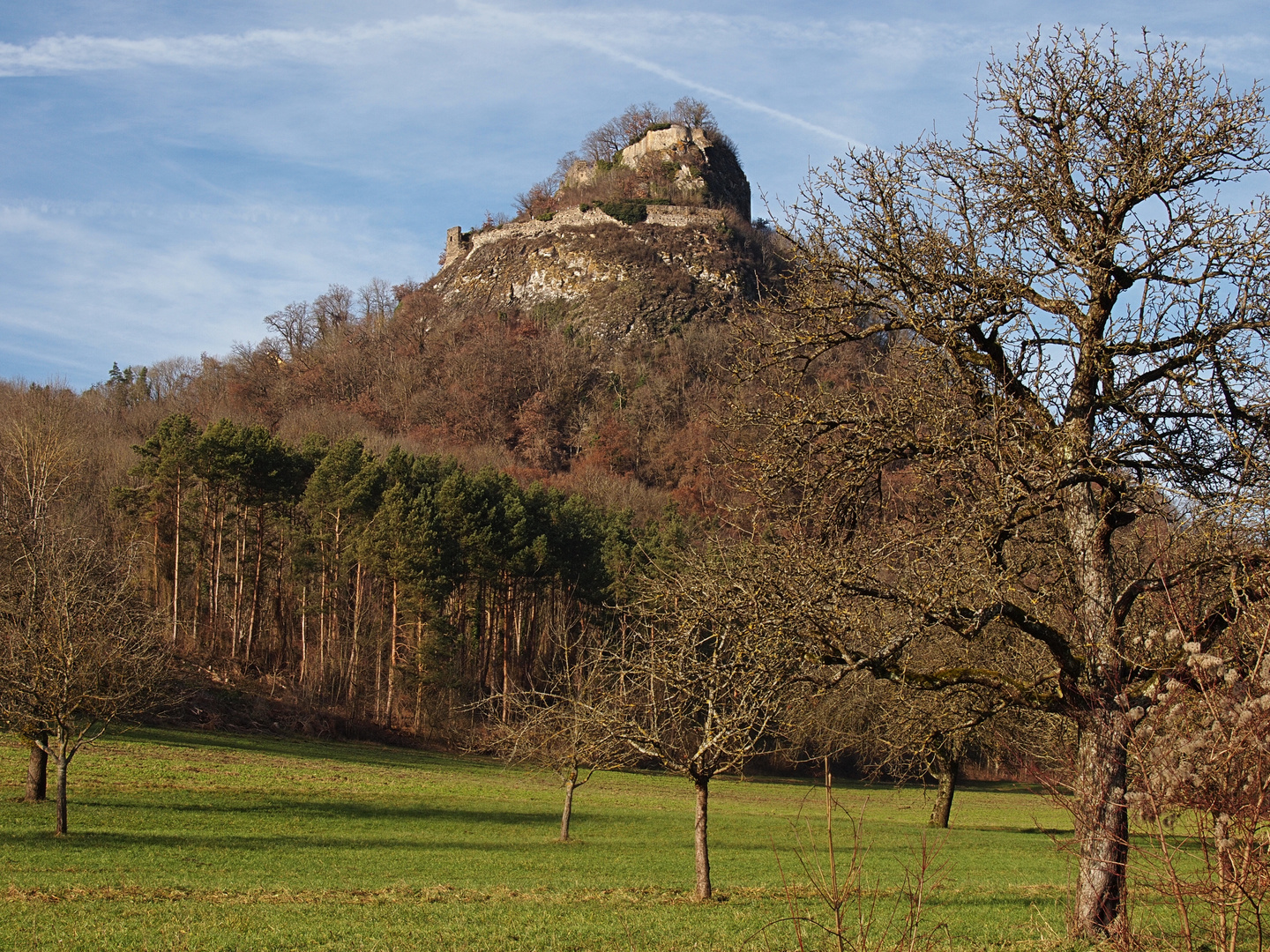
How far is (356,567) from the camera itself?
55750 millimetres

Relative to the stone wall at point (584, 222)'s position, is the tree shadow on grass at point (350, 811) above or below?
below

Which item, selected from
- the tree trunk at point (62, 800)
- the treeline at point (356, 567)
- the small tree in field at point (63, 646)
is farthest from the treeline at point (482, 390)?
the tree trunk at point (62, 800)

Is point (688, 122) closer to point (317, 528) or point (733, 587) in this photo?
point (317, 528)

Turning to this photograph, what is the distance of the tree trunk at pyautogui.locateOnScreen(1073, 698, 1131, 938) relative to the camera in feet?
26.0

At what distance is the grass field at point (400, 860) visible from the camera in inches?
480

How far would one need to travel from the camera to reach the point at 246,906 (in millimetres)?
14445

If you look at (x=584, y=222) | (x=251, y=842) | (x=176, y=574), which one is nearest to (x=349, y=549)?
(x=176, y=574)

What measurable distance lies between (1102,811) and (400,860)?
16.4 metres

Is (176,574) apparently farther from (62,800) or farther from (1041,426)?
(1041,426)

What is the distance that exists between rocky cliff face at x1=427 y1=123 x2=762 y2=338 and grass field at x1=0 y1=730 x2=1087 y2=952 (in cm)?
8792

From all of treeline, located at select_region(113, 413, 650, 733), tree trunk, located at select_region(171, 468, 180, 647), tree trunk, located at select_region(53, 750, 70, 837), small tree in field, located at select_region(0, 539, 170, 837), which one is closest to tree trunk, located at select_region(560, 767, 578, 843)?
small tree in field, located at select_region(0, 539, 170, 837)

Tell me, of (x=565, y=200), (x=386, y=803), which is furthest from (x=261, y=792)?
(x=565, y=200)

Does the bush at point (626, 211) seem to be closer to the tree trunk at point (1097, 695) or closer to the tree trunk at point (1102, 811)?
the tree trunk at point (1097, 695)

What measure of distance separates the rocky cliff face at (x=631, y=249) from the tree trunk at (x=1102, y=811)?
110826mm
